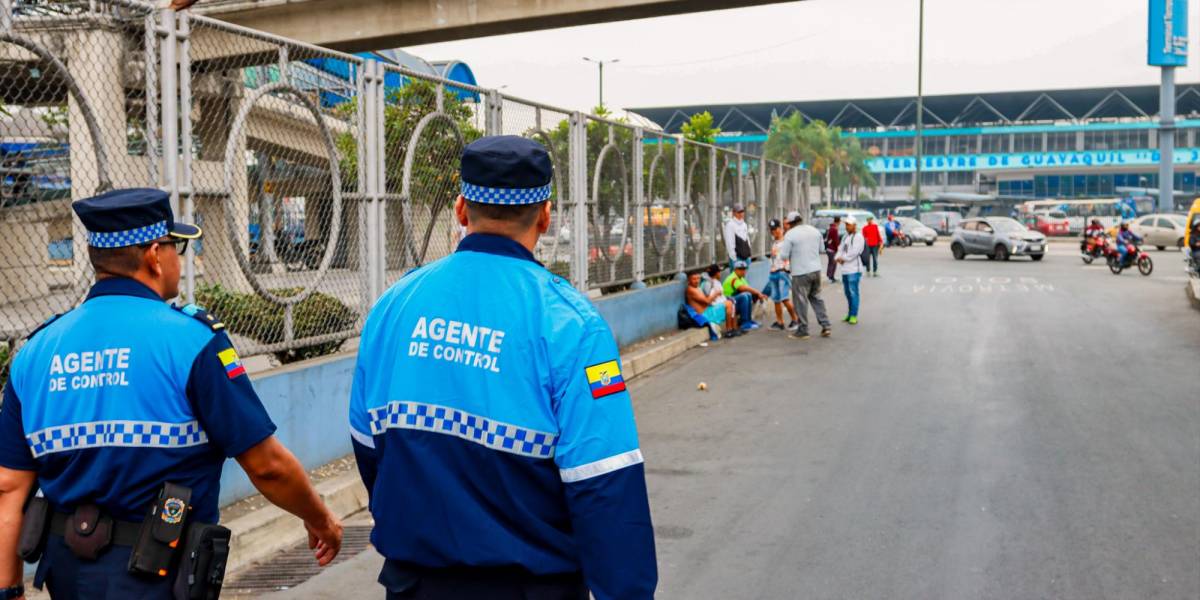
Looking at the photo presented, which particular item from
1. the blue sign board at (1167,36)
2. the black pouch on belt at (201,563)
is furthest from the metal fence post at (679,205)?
the blue sign board at (1167,36)

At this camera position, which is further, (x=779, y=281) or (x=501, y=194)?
(x=779, y=281)

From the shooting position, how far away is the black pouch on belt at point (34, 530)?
9.59 ft

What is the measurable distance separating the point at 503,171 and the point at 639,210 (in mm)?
12418

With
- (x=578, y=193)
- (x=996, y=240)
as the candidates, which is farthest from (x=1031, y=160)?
(x=578, y=193)

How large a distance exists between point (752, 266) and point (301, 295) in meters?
14.8

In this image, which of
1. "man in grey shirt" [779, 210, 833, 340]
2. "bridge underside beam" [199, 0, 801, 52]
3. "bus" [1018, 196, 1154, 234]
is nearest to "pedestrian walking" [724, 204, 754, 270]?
"man in grey shirt" [779, 210, 833, 340]

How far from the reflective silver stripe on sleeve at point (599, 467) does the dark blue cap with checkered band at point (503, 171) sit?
60 cm

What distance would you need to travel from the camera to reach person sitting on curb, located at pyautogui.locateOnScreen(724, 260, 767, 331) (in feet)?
56.8

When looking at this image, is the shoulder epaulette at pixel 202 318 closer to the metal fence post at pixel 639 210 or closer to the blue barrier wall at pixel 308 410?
the blue barrier wall at pixel 308 410

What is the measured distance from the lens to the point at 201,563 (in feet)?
9.62

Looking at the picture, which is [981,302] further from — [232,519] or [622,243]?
[232,519]

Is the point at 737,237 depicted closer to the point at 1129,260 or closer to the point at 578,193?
the point at 578,193

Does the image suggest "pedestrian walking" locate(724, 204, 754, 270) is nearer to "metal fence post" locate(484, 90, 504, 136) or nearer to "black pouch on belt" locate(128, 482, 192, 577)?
"metal fence post" locate(484, 90, 504, 136)

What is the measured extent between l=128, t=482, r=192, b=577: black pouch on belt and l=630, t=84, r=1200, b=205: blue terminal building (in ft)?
320
